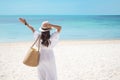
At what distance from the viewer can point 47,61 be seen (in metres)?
5.19

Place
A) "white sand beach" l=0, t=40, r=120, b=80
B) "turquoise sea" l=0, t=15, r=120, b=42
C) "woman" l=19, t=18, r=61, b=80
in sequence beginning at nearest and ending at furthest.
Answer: "woman" l=19, t=18, r=61, b=80, "white sand beach" l=0, t=40, r=120, b=80, "turquoise sea" l=0, t=15, r=120, b=42

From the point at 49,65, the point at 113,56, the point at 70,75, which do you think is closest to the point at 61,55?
the point at 113,56

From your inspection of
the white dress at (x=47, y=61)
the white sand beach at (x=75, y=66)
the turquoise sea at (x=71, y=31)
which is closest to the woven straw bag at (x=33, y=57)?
the white dress at (x=47, y=61)

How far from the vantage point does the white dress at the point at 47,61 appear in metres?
5.14

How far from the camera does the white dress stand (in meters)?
5.14

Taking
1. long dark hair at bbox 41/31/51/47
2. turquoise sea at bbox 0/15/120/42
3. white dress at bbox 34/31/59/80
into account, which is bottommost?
turquoise sea at bbox 0/15/120/42

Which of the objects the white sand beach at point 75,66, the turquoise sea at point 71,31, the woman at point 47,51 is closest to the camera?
the woman at point 47,51

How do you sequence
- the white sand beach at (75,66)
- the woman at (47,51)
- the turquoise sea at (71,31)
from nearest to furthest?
the woman at (47,51), the white sand beach at (75,66), the turquoise sea at (71,31)

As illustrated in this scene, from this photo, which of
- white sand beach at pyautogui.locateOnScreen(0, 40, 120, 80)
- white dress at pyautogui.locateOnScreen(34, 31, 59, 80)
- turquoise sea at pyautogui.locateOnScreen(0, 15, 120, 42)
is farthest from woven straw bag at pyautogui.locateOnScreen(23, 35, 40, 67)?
turquoise sea at pyautogui.locateOnScreen(0, 15, 120, 42)

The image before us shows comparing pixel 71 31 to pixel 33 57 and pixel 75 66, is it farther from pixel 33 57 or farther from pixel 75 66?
pixel 33 57

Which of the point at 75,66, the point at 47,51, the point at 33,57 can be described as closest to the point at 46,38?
the point at 47,51

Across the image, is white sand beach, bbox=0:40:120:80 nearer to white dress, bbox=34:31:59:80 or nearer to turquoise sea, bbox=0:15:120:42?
white dress, bbox=34:31:59:80

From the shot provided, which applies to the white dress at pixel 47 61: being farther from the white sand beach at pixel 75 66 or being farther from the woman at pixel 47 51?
the white sand beach at pixel 75 66

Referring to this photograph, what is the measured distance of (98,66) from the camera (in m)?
9.04
